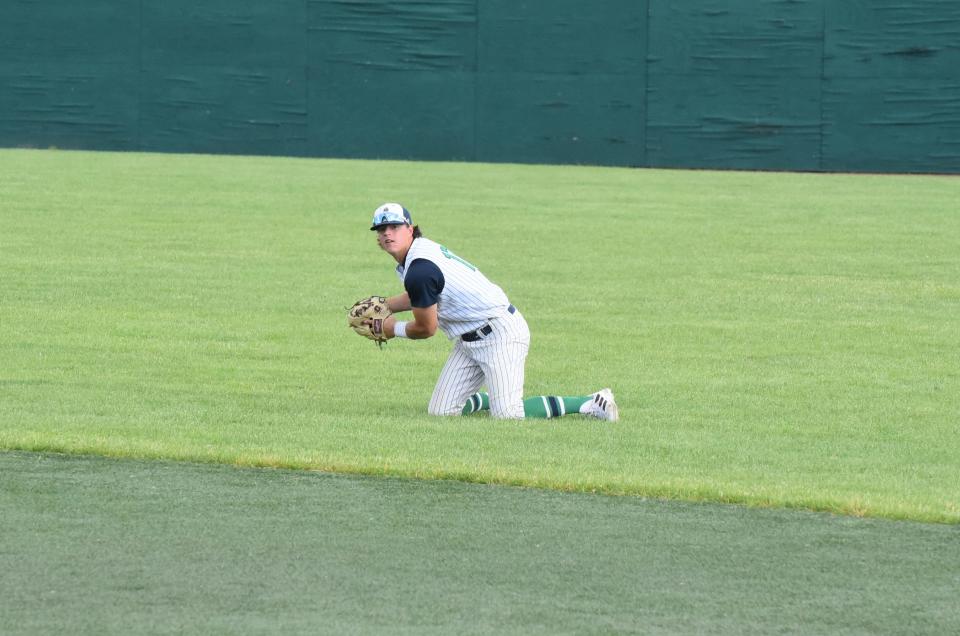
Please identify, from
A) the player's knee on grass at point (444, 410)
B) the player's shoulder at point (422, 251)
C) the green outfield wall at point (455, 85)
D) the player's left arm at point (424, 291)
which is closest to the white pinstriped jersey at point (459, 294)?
the player's shoulder at point (422, 251)

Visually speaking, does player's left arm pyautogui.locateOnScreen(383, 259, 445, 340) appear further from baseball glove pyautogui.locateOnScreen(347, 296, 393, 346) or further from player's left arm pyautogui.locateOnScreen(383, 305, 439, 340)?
baseball glove pyautogui.locateOnScreen(347, 296, 393, 346)

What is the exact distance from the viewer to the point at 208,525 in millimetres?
6012

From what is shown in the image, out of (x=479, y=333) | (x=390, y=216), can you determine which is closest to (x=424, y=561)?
(x=390, y=216)

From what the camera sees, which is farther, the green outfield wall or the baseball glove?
the green outfield wall

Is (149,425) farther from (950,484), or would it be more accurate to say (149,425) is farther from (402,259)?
(950,484)

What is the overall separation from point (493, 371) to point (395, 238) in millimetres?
987

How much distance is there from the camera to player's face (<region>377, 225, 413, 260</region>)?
800 centimetres

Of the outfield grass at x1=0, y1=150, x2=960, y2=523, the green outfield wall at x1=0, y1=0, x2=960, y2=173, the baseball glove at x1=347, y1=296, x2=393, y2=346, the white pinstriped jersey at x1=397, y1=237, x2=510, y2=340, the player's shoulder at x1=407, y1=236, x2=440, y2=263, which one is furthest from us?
the green outfield wall at x1=0, y1=0, x2=960, y2=173

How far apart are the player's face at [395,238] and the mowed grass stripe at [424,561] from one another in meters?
1.59

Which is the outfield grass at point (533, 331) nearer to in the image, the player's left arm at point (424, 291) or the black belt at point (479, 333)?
the black belt at point (479, 333)

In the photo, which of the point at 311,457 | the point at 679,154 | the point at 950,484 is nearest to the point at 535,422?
the point at 311,457

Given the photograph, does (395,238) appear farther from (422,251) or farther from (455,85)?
(455,85)

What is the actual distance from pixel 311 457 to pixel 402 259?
4.63 feet

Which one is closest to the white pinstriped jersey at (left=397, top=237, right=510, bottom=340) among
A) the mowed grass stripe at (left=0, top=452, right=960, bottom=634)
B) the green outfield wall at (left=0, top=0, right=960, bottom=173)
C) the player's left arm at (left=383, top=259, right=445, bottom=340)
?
the player's left arm at (left=383, top=259, right=445, bottom=340)
